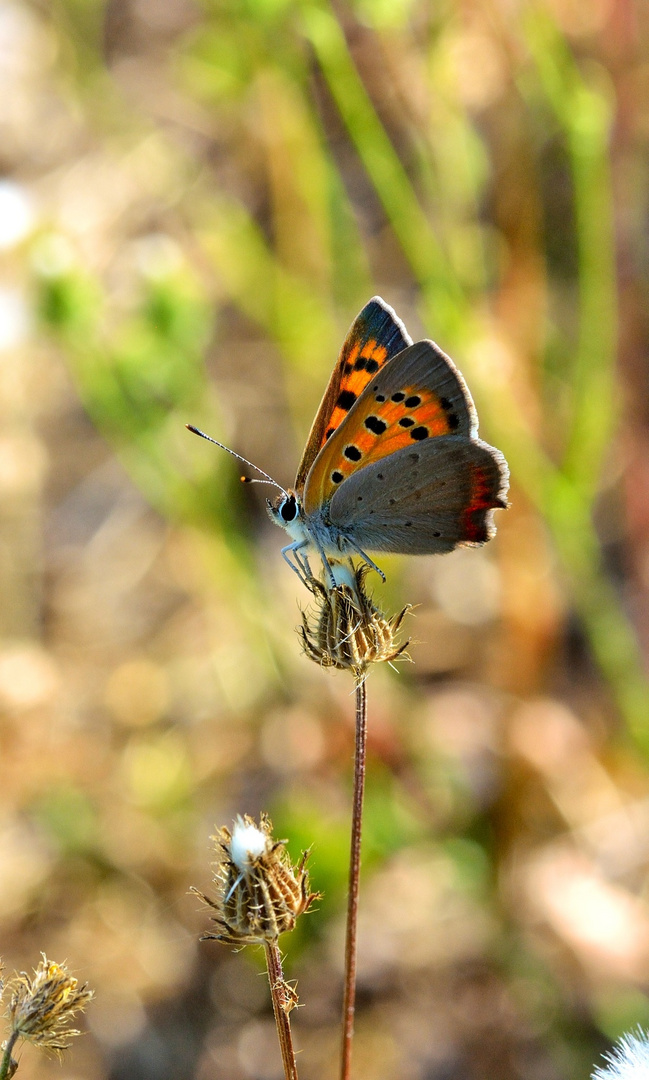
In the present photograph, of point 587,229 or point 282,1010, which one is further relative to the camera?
point 587,229

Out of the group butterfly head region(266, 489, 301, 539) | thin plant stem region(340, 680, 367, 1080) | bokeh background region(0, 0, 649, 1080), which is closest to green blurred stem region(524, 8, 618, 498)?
bokeh background region(0, 0, 649, 1080)

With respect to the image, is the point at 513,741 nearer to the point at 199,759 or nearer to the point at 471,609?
the point at 471,609

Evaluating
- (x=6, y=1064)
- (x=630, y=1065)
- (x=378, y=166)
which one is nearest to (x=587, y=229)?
(x=378, y=166)

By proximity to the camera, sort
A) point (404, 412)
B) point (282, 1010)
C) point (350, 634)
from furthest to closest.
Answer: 1. point (404, 412)
2. point (350, 634)
3. point (282, 1010)

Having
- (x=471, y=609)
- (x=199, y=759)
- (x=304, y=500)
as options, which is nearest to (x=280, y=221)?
(x=471, y=609)

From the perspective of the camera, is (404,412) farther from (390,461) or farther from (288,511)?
(288,511)

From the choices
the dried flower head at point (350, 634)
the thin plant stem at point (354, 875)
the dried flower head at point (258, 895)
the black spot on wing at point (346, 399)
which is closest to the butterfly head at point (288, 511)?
the black spot on wing at point (346, 399)

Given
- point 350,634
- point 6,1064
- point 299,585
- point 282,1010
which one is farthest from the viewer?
point 299,585
